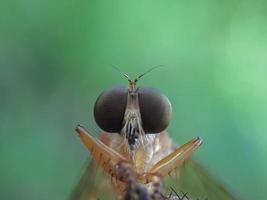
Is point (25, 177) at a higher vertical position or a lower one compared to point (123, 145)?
lower

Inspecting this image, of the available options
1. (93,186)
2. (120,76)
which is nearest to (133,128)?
(93,186)

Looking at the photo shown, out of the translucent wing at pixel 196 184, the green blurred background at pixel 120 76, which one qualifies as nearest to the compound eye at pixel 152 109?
the translucent wing at pixel 196 184

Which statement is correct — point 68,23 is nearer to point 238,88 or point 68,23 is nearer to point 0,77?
point 0,77

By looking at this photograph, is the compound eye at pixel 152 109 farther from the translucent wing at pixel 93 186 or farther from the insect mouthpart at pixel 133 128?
the translucent wing at pixel 93 186

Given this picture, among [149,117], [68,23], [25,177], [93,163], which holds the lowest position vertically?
[25,177]

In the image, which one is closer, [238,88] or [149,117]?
[149,117]

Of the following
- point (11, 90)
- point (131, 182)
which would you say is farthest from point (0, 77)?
point (131, 182)

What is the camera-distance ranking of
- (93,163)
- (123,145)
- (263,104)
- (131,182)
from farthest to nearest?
1. (263,104)
2. (93,163)
3. (123,145)
4. (131,182)
